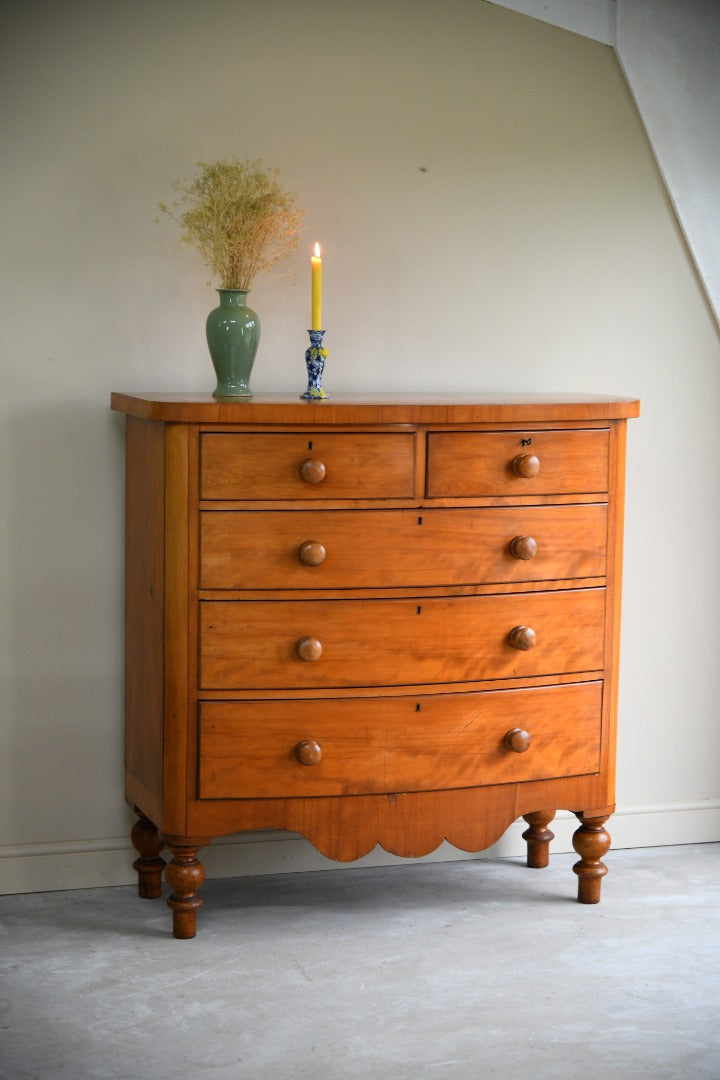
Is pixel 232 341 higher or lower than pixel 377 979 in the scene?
higher

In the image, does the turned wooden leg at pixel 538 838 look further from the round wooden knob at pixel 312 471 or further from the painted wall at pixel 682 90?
the painted wall at pixel 682 90

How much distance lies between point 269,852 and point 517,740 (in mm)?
757

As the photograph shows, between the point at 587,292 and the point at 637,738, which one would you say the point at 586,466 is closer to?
the point at 587,292

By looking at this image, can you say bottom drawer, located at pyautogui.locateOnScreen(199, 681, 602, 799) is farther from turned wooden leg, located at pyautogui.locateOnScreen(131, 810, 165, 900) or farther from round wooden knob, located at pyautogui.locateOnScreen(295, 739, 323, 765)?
turned wooden leg, located at pyautogui.locateOnScreen(131, 810, 165, 900)

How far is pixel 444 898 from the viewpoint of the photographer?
3020 mm

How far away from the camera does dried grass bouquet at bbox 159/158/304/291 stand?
2768 mm

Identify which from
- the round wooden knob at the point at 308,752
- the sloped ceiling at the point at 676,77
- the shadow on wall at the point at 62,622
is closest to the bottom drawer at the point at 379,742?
the round wooden knob at the point at 308,752

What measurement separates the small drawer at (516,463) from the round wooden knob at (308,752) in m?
0.56

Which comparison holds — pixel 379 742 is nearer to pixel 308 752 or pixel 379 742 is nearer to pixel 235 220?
pixel 308 752

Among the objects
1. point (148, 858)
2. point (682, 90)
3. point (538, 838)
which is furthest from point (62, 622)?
point (682, 90)

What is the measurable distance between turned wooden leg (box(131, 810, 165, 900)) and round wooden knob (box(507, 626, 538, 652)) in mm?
907

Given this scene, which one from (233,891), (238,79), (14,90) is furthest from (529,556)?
(14,90)

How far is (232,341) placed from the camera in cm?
272

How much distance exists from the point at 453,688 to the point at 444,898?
602 millimetres
